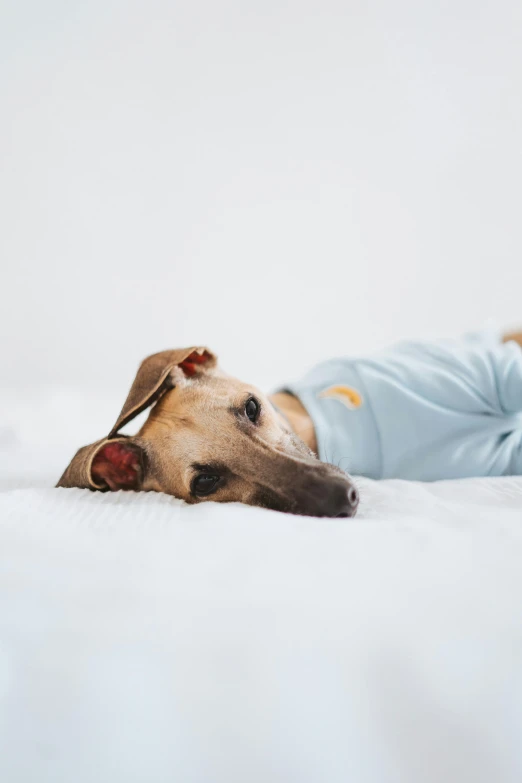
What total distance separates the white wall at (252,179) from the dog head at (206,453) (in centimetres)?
217

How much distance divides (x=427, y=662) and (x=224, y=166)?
4.03m

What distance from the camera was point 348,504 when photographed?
1453mm

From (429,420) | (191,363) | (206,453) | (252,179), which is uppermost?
(252,179)

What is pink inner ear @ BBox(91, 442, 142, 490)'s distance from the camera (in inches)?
76.0

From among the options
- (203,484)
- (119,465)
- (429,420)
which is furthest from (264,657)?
(429,420)

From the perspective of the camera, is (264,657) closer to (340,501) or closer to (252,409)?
(340,501)

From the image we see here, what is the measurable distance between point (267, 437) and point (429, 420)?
849 millimetres

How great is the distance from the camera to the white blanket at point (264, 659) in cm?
70

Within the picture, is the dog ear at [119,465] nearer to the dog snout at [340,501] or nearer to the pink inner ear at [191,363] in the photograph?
the pink inner ear at [191,363]

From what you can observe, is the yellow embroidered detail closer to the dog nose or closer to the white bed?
the dog nose

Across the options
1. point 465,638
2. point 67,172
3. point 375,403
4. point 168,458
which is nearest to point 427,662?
point 465,638

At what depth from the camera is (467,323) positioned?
4797 mm

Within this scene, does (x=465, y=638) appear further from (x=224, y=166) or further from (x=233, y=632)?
(x=224, y=166)

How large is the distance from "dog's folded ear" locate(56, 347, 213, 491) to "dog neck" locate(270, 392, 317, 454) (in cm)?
49
